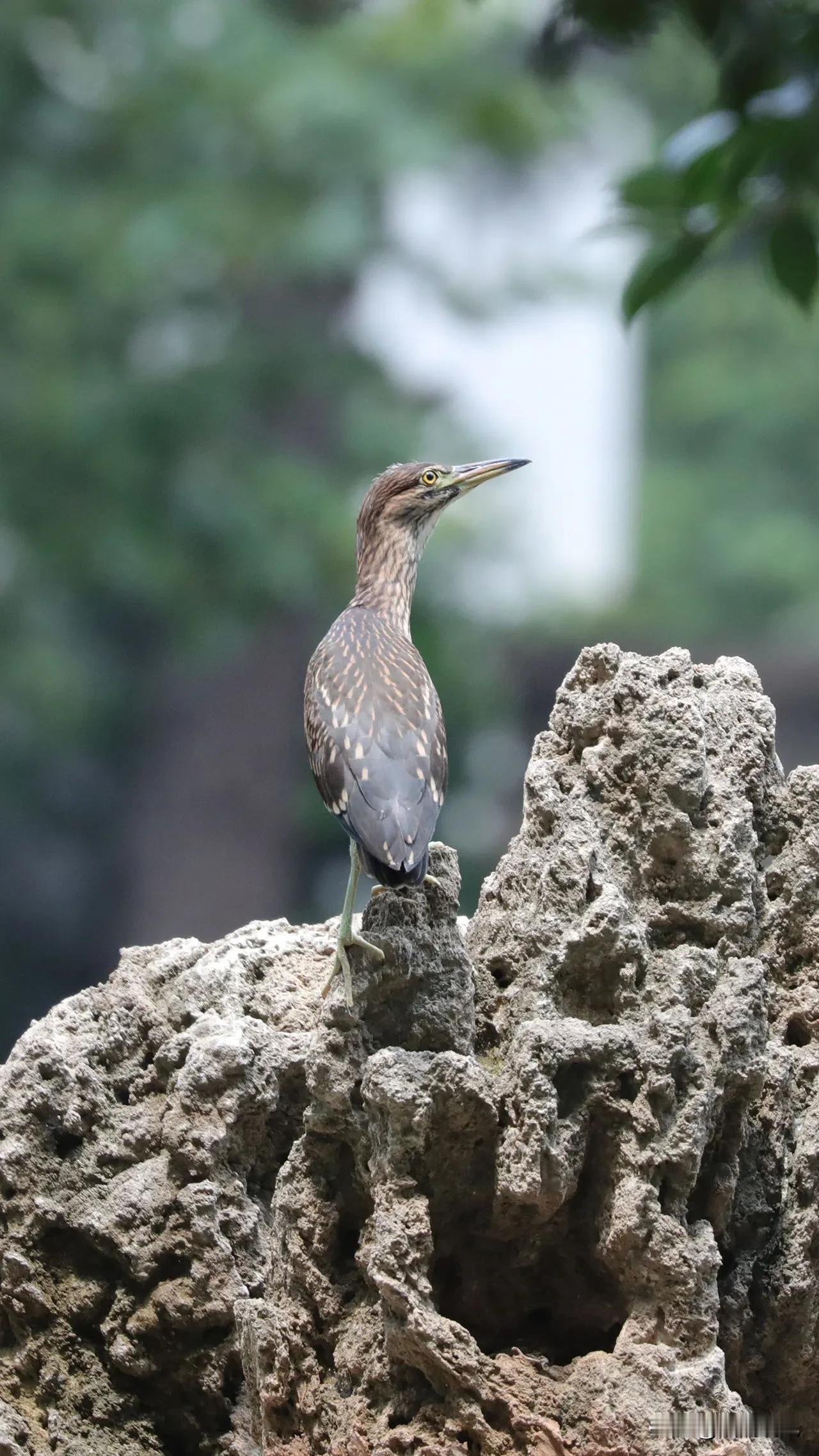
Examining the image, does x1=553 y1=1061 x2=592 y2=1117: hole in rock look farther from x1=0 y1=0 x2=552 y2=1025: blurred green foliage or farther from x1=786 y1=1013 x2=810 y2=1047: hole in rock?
x1=0 y1=0 x2=552 y2=1025: blurred green foliage

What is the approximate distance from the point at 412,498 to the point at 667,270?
1.42 m

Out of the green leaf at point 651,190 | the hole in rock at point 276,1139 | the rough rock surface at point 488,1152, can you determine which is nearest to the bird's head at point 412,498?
the rough rock surface at point 488,1152

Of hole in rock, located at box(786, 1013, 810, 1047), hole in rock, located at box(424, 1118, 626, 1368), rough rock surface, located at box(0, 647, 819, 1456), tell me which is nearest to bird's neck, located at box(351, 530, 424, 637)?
rough rock surface, located at box(0, 647, 819, 1456)

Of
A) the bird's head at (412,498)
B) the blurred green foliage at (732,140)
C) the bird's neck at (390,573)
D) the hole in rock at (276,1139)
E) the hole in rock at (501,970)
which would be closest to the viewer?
the blurred green foliage at (732,140)

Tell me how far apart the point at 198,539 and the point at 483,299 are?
2.45 meters

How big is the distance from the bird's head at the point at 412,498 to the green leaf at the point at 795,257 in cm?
138

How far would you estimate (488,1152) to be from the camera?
2.06m

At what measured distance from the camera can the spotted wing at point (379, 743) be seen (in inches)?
87.0

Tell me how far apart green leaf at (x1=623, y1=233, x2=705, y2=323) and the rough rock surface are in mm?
634

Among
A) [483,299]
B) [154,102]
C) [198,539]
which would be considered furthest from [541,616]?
[154,102]

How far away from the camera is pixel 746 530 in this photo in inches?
545

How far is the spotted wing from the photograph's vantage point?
221 cm

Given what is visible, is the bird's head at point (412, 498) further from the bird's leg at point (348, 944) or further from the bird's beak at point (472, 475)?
the bird's leg at point (348, 944)

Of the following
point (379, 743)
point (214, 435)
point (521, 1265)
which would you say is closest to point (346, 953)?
point (379, 743)
